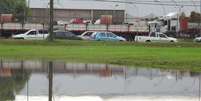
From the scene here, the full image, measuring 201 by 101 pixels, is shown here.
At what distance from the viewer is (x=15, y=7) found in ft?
339

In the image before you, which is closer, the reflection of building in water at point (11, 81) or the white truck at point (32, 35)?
the reflection of building in water at point (11, 81)

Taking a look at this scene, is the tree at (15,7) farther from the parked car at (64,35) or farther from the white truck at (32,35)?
the white truck at (32,35)

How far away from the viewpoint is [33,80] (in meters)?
17.3

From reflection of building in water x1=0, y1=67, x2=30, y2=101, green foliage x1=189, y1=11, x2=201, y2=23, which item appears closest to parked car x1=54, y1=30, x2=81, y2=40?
green foliage x1=189, y1=11, x2=201, y2=23

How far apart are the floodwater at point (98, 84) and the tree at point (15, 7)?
75455 mm

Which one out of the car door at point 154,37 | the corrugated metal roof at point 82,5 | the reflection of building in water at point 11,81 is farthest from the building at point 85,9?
the reflection of building in water at point 11,81

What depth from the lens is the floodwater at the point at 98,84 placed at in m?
13.3

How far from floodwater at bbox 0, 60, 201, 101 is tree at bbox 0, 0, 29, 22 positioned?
75.5 metres

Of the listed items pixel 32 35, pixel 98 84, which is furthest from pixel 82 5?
pixel 98 84

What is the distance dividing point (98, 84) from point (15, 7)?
88625mm

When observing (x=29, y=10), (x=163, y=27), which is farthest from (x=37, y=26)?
(x=29, y=10)

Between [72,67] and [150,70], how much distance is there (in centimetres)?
325

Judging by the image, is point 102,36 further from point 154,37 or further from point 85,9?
point 85,9

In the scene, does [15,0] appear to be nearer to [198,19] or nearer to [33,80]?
[198,19]
